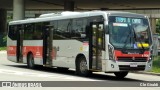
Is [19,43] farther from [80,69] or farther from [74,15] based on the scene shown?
[80,69]

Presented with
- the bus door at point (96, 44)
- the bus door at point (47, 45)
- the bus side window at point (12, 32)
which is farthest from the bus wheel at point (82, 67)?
the bus side window at point (12, 32)

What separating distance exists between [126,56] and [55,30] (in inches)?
216

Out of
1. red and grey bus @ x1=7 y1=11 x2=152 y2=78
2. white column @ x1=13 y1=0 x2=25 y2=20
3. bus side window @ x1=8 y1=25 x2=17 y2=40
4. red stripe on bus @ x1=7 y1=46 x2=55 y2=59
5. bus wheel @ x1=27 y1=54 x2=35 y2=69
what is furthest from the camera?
white column @ x1=13 y1=0 x2=25 y2=20

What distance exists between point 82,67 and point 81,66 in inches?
3.1

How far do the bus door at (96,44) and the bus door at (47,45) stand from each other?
14.2ft

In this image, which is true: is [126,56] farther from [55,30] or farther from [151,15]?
[151,15]

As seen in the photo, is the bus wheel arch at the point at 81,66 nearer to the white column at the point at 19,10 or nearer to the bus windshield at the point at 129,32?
the bus windshield at the point at 129,32

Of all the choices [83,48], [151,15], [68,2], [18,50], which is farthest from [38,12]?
[83,48]

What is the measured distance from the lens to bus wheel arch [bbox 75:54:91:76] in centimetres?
2039

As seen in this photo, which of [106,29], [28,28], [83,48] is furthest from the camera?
[28,28]

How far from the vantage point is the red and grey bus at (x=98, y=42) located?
1892 centimetres

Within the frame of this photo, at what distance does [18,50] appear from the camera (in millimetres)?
27859

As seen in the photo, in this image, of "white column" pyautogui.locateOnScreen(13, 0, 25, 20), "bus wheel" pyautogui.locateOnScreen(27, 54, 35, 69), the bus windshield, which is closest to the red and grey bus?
the bus windshield

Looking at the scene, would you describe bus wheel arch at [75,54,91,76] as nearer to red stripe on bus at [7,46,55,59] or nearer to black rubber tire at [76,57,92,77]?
black rubber tire at [76,57,92,77]
